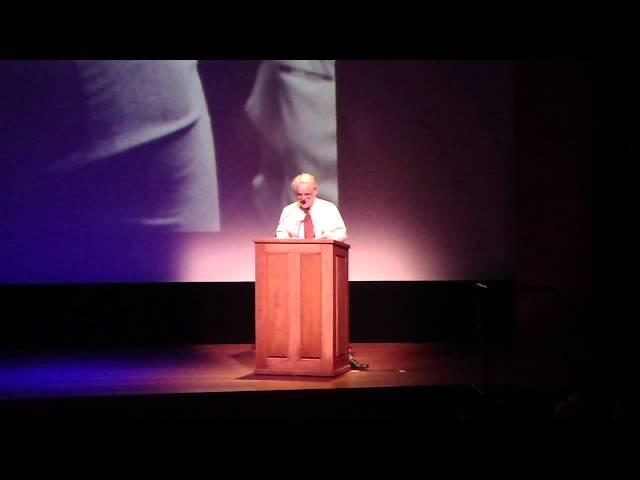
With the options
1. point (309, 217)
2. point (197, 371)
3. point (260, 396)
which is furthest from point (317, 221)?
point (260, 396)

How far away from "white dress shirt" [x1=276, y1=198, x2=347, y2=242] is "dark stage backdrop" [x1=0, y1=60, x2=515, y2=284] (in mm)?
1047

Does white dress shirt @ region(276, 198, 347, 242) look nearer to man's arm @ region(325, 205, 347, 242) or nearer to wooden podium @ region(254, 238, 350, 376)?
man's arm @ region(325, 205, 347, 242)

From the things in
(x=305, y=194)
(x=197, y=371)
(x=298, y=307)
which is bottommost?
(x=197, y=371)

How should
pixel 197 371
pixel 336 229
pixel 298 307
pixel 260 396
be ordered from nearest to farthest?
pixel 260 396, pixel 298 307, pixel 197 371, pixel 336 229

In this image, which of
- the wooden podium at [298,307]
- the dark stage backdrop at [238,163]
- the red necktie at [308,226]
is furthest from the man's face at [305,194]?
the dark stage backdrop at [238,163]

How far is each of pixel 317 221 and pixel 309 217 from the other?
65mm

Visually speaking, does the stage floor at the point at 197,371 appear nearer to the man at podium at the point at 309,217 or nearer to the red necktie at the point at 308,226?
the man at podium at the point at 309,217

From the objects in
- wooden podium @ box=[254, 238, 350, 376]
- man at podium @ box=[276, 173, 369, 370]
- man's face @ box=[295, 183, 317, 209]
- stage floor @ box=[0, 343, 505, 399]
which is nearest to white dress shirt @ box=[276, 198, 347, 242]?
man at podium @ box=[276, 173, 369, 370]

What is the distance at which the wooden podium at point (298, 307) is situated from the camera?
4480 millimetres

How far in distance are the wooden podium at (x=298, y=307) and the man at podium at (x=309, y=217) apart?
1.87 ft

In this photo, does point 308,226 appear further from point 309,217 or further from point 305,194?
point 305,194

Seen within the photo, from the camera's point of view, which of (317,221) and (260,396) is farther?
(317,221)

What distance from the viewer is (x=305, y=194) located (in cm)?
505

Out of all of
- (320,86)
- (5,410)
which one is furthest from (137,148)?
(5,410)
